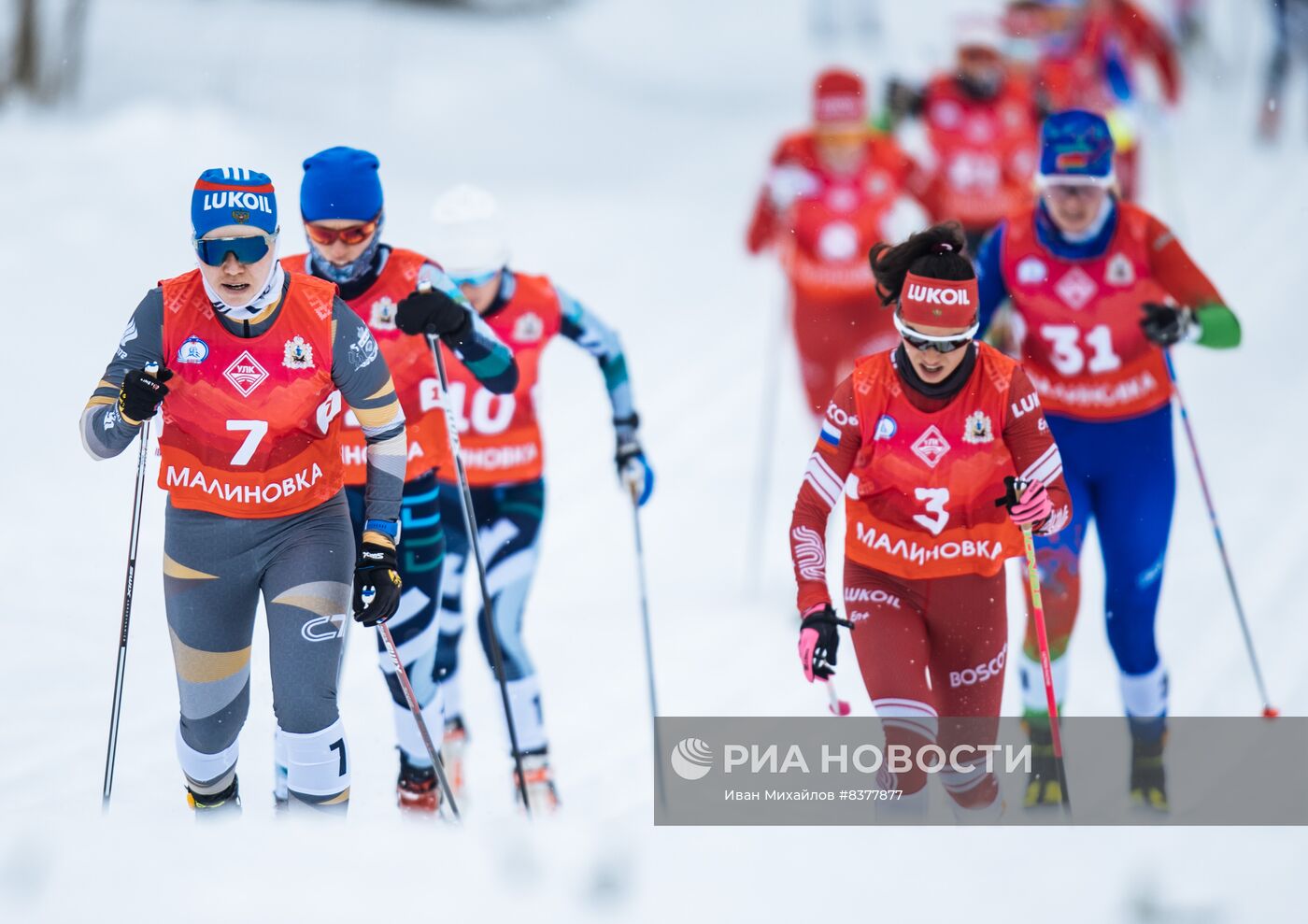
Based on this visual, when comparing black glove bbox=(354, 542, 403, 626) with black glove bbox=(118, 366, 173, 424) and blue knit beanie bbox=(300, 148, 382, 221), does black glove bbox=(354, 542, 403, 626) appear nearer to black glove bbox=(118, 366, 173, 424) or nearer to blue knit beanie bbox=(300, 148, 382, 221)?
black glove bbox=(118, 366, 173, 424)

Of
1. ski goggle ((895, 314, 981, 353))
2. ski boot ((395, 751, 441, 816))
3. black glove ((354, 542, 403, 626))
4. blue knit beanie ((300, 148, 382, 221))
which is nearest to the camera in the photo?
black glove ((354, 542, 403, 626))

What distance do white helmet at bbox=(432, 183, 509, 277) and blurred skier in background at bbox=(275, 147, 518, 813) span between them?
201 mm

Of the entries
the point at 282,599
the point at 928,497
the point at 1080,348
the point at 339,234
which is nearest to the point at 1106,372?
the point at 1080,348

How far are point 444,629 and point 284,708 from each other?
1435 millimetres

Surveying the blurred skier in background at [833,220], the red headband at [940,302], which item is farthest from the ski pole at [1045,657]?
the blurred skier in background at [833,220]

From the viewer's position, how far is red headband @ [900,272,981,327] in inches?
179

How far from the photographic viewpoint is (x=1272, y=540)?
870 centimetres

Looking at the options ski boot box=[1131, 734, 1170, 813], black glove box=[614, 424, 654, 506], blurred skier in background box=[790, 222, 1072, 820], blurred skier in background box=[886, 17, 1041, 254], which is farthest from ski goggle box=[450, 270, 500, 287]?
→ blurred skier in background box=[886, 17, 1041, 254]

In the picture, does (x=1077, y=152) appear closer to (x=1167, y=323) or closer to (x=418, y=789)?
(x=1167, y=323)

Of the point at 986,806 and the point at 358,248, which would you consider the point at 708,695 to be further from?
the point at 358,248

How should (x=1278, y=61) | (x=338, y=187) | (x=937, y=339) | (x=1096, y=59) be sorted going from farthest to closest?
(x=1278, y=61)
(x=1096, y=59)
(x=338, y=187)
(x=937, y=339)

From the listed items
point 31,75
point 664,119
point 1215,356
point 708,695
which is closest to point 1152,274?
point 708,695

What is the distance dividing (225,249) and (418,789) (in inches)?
84.9

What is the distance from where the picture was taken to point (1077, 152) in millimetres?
5637
